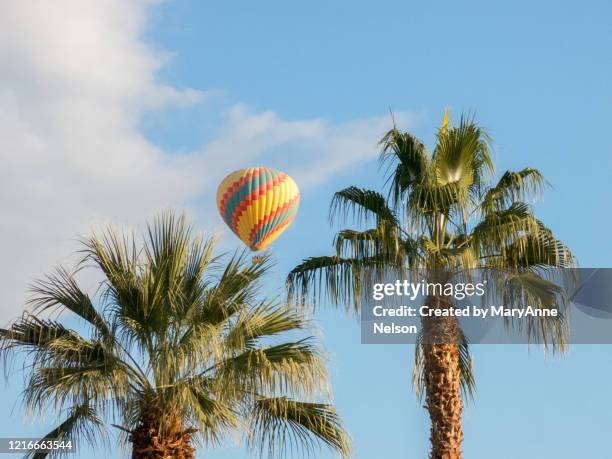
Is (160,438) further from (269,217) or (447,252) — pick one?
(269,217)

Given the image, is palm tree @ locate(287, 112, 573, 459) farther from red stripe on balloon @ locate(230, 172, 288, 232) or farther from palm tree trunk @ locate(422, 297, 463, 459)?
red stripe on balloon @ locate(230, 172, 288, 232)

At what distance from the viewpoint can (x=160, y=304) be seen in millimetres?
16891

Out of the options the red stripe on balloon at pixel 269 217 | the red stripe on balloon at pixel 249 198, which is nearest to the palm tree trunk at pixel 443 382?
the red stripe on balloon at pixel 269 217

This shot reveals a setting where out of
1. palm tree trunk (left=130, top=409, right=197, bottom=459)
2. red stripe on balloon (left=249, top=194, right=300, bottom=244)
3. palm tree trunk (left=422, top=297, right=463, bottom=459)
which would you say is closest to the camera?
palm tree trunk (left=130, top=409, right=197, bottom=459)

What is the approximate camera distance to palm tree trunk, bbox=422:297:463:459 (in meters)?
18.9

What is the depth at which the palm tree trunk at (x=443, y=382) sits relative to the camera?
61.9 feet

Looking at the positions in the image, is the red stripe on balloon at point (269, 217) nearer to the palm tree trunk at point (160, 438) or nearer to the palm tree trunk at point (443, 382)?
the palm tree trunk at point (443, 382)

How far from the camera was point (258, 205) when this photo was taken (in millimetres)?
31859

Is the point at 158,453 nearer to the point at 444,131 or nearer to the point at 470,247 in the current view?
the point at 470,247

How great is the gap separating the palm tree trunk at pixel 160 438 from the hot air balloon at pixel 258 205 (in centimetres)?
1537

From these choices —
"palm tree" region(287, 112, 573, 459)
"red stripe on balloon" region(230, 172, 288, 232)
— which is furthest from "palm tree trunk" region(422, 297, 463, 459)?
"red stripe on balloon" region(230, 172, 288, 232)

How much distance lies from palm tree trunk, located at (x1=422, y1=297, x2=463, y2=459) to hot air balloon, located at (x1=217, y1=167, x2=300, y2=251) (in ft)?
41.4

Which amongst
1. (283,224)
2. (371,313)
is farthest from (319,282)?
(283,224)

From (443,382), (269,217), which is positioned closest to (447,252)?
(443,382)
